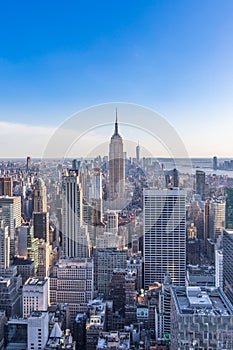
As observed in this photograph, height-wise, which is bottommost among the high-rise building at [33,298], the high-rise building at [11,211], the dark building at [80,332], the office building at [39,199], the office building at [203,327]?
the dark building at [80,332]

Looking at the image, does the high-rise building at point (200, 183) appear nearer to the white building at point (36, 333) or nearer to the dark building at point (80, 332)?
the dark building at point (80, 332)

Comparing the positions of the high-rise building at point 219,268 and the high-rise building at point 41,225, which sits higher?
the high-rise building at point 41,225

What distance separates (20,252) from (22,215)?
1015mm

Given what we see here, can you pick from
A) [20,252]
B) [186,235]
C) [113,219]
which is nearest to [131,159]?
[113,219]

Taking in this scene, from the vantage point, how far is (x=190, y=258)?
5727 mm

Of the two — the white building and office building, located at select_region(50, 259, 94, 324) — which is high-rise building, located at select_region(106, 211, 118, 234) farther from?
the white building

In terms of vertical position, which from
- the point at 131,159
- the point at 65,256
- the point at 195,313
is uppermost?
the point at 131,159

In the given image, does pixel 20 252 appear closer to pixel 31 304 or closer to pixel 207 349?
pixel 31 304

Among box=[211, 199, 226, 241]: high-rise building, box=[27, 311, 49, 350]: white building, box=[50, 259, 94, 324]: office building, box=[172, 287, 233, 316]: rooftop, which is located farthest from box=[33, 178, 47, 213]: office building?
box=[172, 287, 233, 316]: rooftop

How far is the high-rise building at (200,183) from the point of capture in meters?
4.46

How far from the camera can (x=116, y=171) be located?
3.56 meters

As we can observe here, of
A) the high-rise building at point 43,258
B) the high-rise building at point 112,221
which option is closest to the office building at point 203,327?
the high-rise building at point 112,221

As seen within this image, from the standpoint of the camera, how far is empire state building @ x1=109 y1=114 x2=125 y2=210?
10.3ft

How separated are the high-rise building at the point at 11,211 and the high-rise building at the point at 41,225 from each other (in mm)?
518
